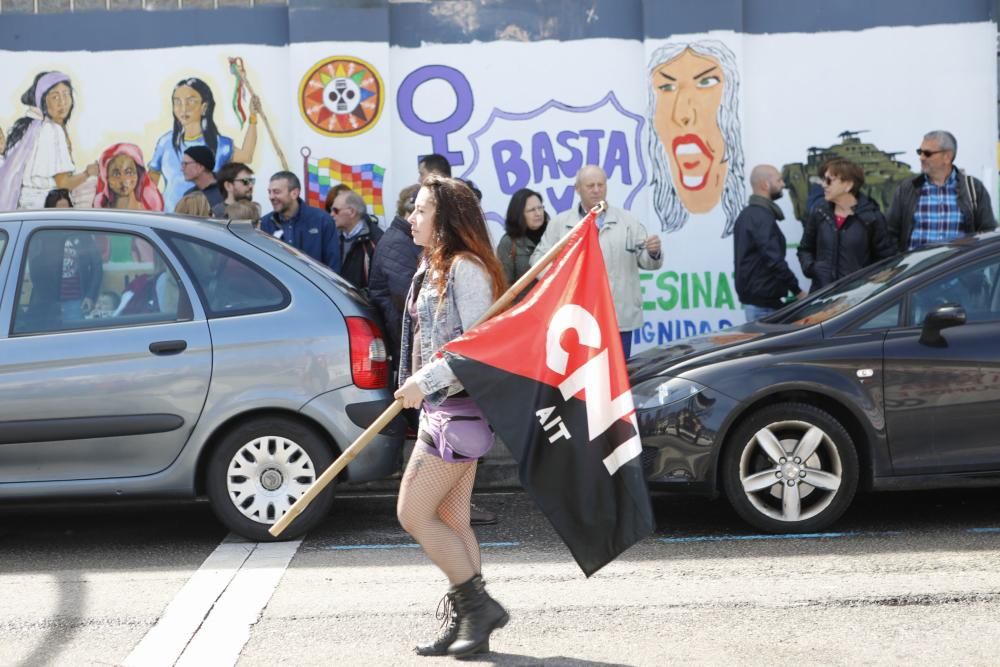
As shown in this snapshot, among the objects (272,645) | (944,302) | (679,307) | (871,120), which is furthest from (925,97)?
(272,645)

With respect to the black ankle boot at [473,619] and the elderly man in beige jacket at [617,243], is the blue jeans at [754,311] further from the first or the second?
the black ankle boot at [473,619]

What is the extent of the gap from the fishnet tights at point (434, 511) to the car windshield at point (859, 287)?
10.1 feet

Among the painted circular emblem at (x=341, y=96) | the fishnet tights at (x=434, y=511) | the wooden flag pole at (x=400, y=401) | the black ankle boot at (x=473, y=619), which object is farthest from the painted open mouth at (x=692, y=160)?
the black ankle boot at (x=473, y=619)

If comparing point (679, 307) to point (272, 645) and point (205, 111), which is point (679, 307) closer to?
point (205, 111)

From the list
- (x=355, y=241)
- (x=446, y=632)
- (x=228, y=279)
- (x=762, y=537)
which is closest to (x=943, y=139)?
(x=762, y=537)

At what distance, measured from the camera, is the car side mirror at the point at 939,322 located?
23.2 feet

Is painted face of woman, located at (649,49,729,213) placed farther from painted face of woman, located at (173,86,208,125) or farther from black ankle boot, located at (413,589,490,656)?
black ankle boot, located at (413,589,490,656)

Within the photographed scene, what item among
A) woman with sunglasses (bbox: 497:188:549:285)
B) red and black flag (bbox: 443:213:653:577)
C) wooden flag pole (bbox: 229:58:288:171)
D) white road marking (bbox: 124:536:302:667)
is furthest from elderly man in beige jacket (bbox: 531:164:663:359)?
red and black flag (bbox: 443:213:653:577)

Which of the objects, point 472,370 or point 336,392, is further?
point 336,392

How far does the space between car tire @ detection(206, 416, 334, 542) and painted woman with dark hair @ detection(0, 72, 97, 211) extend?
233 inches

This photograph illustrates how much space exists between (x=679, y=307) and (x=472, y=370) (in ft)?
24.4

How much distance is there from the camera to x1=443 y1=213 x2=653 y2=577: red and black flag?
492cm

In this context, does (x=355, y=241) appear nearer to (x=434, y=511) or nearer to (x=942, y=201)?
(x=942, y=201)

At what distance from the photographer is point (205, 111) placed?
12164 mm
